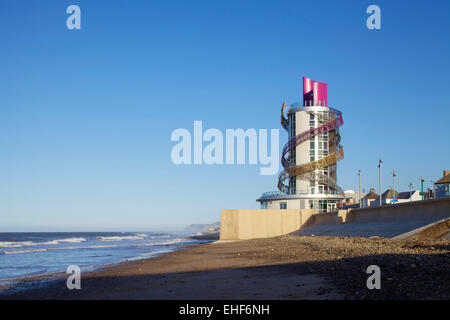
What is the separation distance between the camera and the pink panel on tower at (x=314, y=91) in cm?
4288

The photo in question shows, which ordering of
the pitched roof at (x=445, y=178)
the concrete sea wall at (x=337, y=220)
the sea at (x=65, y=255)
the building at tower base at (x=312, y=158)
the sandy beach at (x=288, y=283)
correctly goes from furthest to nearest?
the pitched roof at (x=445, y=178)
the building at tower base at (x=312, y=158)
the concrete sea wall at (x=337, y=220)
the sea at (x=65, y=255)
the sandy beach at (x=288, y=283)

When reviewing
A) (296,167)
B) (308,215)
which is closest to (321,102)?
(296,167)

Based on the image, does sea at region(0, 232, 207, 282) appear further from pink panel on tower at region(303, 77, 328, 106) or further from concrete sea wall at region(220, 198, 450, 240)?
pink panel on tower at region(303, 77, 328, 106)

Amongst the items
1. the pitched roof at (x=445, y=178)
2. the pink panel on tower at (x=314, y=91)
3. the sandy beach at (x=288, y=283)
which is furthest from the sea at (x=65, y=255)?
the pitched roof at (x=445, y=178)

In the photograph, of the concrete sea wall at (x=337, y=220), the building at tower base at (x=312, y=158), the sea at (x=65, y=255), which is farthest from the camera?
the building at tower base at (x=312, y=158)

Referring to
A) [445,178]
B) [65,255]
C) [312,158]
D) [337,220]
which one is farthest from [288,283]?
[445,178]

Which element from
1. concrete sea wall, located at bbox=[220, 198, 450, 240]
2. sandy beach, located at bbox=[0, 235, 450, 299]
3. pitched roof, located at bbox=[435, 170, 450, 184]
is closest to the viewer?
sandy beach, located at bbox=[0, 235, 450, 299]

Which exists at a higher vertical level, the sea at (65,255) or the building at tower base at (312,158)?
the building at tower base at (312,158)

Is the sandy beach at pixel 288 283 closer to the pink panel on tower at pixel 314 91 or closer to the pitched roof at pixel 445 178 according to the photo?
the pink panel on tower at pixel 314 91

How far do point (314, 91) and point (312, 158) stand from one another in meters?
6.62

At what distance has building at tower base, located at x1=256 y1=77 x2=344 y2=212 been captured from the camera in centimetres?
4059

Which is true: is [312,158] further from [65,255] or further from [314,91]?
[65,255]

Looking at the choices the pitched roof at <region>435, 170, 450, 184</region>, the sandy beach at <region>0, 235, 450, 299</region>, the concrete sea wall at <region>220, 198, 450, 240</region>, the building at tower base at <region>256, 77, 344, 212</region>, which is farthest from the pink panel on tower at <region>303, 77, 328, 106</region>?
the sandy beach at <region>0, 235, 450, 299</region>
